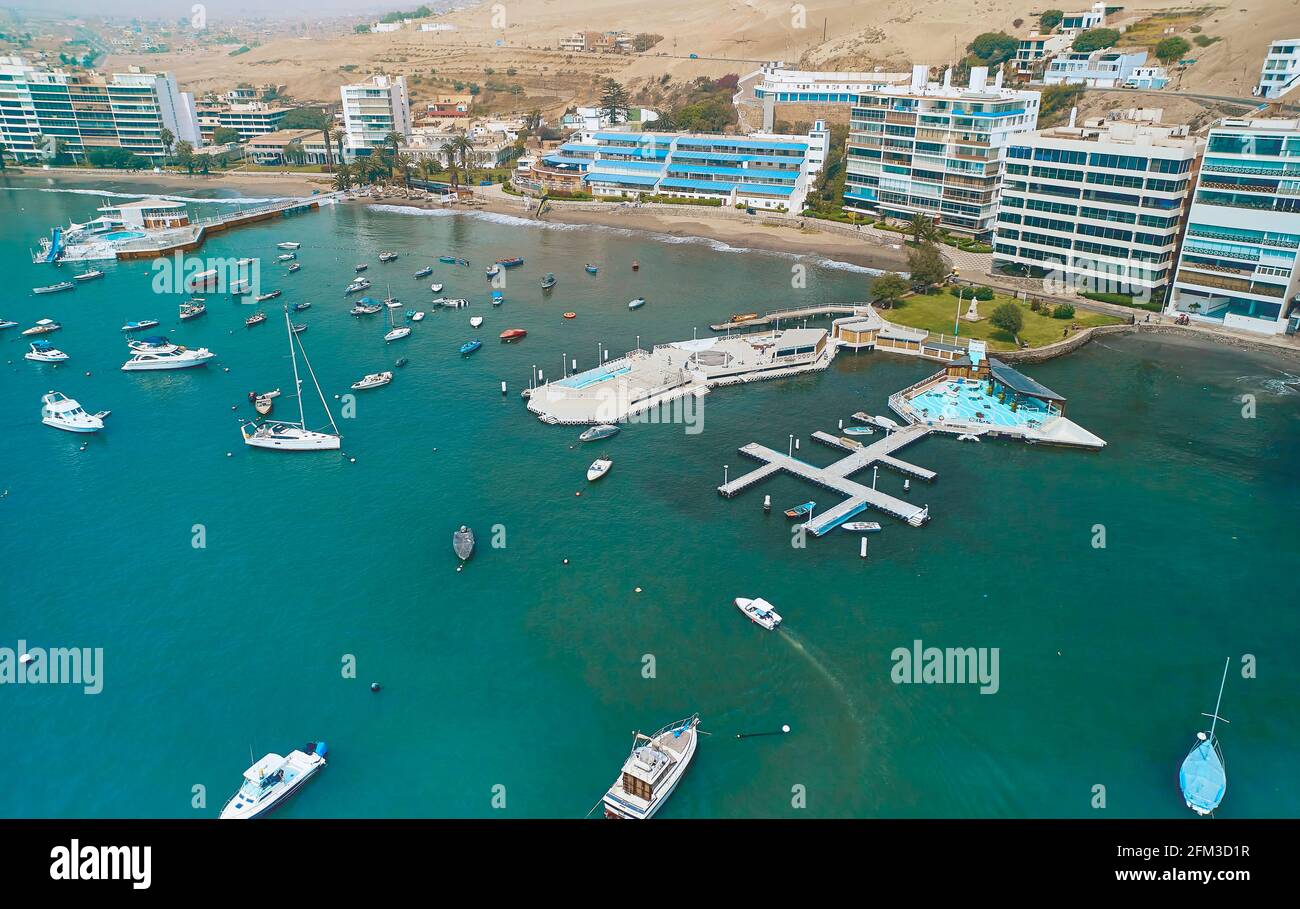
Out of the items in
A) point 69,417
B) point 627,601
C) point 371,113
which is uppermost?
point 371,113

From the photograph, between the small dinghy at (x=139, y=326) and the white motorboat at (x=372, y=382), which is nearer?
the white motorboat at (x=372, y=382)

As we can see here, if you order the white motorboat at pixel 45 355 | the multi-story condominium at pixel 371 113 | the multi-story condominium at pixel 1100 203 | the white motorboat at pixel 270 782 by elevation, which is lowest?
the white motorboat at pixel 270 782

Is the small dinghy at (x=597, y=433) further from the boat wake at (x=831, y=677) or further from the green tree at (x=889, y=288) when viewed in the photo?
the green tree at (x=889, y=288)

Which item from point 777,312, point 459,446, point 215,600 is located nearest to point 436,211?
point 777,312

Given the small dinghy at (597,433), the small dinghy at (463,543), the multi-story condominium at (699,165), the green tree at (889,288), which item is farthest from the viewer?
the multi-story condominium at (699,165)

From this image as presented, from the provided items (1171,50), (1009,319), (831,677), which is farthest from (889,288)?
(1171,50)

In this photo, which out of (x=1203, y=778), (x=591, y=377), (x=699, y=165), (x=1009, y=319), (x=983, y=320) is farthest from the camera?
(x=699, y=165)

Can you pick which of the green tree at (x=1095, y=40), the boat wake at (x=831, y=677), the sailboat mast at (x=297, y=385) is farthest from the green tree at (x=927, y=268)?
the green tree at (x=1095, y=40)

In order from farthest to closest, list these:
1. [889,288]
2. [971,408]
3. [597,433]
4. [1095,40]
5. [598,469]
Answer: [1095,40] < [889,288] < [971,408] < [597,433] < [598,469]

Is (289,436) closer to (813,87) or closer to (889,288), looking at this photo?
(889,288)
